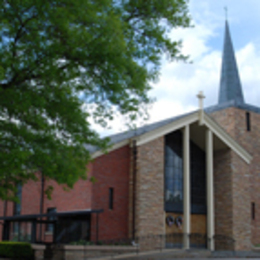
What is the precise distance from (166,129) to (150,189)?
3.48m

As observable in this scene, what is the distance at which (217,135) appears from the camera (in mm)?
26328

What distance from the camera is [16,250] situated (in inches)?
810

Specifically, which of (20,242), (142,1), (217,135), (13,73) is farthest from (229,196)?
(13,73)

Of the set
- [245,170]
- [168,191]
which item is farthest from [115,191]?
[245,170]

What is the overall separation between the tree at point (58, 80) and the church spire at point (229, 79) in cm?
2231

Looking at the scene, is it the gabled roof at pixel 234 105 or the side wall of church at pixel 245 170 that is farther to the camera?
the gabled roof at pixel 234 105

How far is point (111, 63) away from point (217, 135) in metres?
16.5

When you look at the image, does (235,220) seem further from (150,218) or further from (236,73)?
(236,73)

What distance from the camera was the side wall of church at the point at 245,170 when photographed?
86.9 ft

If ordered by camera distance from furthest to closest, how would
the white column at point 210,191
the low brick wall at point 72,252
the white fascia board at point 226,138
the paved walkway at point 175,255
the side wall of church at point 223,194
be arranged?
the side wall of church at point 223,194, the white fascia board at point 226,138, the white column at point 210,191, the paved walkway at point 175,255, the low brick wall at point 72,252

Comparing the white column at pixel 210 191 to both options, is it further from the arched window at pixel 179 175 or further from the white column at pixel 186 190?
the white column at pixel 186 190

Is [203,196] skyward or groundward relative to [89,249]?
skyward

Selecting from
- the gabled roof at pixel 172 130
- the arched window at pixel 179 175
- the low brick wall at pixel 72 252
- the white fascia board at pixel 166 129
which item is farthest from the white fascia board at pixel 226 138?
the low brick wall at pixel 72 252

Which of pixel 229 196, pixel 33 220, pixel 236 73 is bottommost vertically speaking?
pixel 33 220
